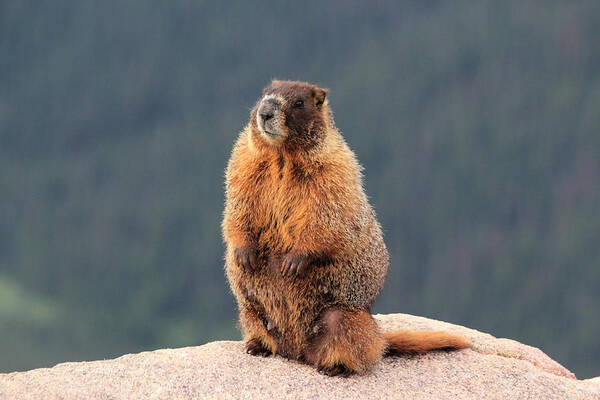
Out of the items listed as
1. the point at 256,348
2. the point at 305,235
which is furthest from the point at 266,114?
the point at 256,348

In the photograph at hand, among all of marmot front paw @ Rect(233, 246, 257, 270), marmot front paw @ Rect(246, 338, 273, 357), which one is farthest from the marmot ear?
marmot front paw @ Rect(246, 338, 273, 357)

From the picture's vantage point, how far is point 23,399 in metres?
6.32

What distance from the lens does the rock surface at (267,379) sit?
6543 millimetres

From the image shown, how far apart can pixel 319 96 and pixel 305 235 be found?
1197mm

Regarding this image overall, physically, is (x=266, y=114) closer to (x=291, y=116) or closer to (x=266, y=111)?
(x=266, y=111)

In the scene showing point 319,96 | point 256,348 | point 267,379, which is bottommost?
point 267,379

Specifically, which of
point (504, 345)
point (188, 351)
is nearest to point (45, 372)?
point (188, 351)

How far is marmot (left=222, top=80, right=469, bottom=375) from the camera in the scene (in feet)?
22.5

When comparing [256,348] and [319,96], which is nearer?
[319,96]

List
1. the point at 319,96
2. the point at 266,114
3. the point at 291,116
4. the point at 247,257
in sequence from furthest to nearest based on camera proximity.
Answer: the point at 319,96 → the point at 247,257 → the point at 291,116 → the point at 266,114

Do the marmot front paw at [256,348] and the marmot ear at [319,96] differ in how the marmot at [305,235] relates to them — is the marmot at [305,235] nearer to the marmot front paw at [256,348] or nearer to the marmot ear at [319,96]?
the marmot ear at [319,96]

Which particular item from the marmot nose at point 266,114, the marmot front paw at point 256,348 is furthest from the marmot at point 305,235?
the marmot front paw at point 256,348

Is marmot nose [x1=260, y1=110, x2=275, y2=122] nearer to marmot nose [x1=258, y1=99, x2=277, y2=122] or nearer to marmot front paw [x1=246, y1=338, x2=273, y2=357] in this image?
marmot nose [x1=258, y1=99, x2=277, y2=122]

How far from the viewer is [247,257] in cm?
700
